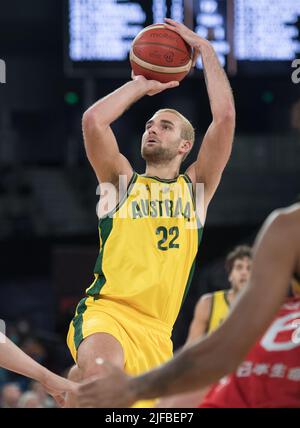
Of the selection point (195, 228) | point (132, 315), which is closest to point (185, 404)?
point (132, 315)

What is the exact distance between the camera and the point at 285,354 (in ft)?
9.60

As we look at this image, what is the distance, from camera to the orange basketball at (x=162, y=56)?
5551mm

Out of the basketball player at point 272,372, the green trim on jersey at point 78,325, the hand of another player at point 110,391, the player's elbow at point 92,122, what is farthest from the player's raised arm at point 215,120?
the hand of another player at point 110,391

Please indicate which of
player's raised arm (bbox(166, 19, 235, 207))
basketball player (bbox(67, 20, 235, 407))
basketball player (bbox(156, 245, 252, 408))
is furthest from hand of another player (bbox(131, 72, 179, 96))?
basketball player (bbox(156, 245, 252, 408))

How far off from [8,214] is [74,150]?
133 inches

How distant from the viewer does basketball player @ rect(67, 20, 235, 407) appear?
16.6 feet

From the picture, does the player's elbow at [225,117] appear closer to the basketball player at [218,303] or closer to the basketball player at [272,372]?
the basketball player at [218,303]

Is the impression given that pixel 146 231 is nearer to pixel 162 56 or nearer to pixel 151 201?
pixel 151 201

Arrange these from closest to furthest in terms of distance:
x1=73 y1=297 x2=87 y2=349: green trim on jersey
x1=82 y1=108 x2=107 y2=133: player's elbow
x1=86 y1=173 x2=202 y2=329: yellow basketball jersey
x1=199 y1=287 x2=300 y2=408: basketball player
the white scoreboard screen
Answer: x1=199 y1=287 x2=300 y2=408: basketball player < x1=73 y1=297 x2=87 y2=349: green trim on jersey < x1=86 y1=173 x2=202 y2=329: yellow basketball jersey < x1=82 y1=108 x2=107 y2=133: player's elbow < the white scoreboard screen

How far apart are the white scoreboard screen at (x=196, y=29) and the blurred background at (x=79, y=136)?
0.04 feet

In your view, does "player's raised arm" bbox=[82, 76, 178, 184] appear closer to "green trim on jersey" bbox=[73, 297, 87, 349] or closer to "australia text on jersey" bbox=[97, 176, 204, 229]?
"australia text on jersey" bbox=[97, 176, 204, 229]

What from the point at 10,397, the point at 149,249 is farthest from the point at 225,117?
the point at 10,397

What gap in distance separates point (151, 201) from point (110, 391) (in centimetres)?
283

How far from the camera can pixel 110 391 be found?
2633 millimetres
